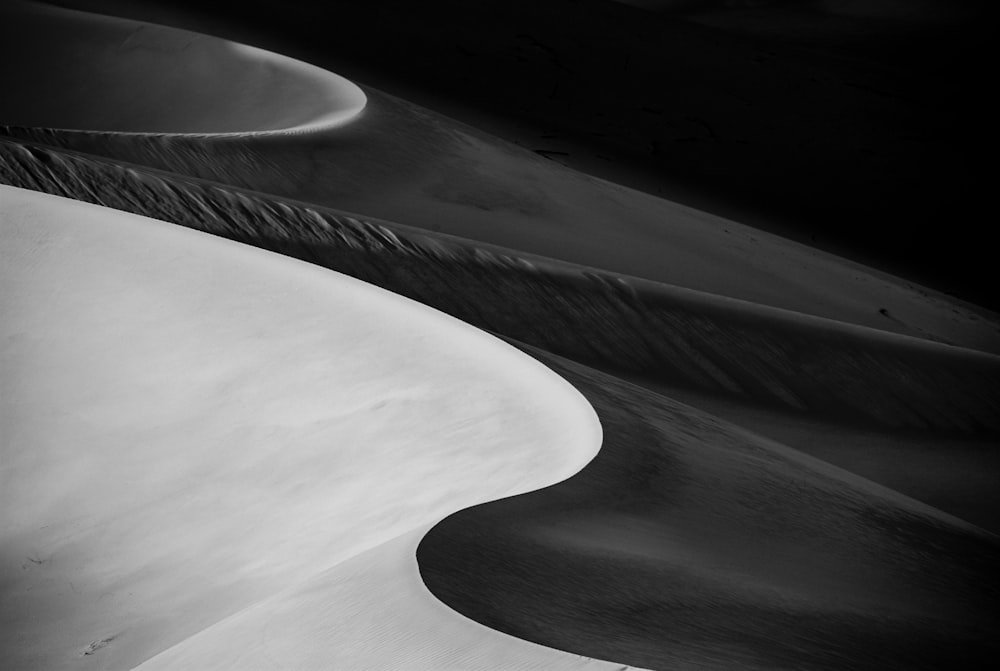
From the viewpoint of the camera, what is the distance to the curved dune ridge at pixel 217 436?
6.50 ft

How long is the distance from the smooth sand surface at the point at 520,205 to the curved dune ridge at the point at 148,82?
138 millimetres

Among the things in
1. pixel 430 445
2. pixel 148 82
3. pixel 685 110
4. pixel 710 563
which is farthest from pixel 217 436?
pixel 685 110

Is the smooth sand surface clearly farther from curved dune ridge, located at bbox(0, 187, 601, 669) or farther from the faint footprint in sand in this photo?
the faint footprint in sand

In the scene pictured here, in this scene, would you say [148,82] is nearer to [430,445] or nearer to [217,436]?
[217,436]

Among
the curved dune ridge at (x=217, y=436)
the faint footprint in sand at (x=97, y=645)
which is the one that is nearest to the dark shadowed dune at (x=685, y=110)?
the curved dune ridge at (x=217, y=436)

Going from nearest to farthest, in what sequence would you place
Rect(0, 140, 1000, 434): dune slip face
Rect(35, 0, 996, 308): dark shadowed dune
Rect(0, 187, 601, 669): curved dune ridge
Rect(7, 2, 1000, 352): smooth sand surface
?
Rect(0, 187, 601, 669): curved dune ridge → Rect(0, 140, 1000, 434): dune slip face → Rect(7, 2, 1000, 352): smooth sand surface → Rect(35, 0, 996, 308): dark shadowed dune

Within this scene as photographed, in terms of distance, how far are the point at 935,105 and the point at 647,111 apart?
3.36 m

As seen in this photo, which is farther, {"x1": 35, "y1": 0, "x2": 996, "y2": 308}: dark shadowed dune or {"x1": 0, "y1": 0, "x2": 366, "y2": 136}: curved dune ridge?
{"x1": 35, "y1": 0, "x2": 996, "y2": 308}: dark shadowed dune

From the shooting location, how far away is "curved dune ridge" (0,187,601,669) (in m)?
1.98

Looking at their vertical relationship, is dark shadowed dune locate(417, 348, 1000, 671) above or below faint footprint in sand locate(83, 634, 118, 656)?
above

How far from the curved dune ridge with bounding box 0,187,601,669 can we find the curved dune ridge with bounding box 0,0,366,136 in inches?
143

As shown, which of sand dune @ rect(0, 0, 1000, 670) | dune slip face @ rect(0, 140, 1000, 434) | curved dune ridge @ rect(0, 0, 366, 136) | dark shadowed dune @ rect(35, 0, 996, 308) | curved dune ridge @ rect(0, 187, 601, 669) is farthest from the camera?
dark shadowed dune @ rect(35, 0, 996, 308)

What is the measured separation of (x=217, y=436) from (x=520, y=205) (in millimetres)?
3778

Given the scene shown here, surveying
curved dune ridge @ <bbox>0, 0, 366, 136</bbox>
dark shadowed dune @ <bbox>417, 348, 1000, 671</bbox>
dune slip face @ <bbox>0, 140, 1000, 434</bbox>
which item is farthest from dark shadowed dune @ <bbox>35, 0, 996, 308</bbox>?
dark shadowed dune @ <bbox>417, 348, 1000, 671</bbox>
